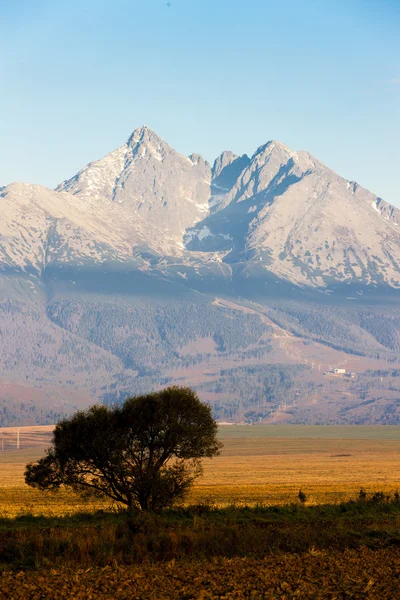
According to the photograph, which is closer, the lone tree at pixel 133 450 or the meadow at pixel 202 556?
the meadow at pixel 202 556

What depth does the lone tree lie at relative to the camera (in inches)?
2051

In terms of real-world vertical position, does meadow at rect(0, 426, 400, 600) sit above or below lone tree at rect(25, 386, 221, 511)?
below

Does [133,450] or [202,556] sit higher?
[133,450]

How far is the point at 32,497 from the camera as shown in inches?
3004

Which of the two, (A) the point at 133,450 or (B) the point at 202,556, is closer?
(B) the point at 202,556

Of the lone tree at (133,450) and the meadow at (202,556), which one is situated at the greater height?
the lone tree at (133,450)

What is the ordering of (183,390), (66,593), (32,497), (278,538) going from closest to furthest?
1. (66,593)
2. (278,538)
3. (183,390)
4. (32,497)

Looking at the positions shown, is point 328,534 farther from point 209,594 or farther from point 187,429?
point 187,429

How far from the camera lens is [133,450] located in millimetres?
53062

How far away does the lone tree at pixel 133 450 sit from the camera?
52.1m

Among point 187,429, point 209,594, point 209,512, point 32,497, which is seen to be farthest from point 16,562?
point 32,497

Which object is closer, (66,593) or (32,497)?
(66,593)

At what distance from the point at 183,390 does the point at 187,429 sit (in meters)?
3.03

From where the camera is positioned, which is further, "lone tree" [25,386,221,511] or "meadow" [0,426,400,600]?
"lone tree" [25,386,221,511]
